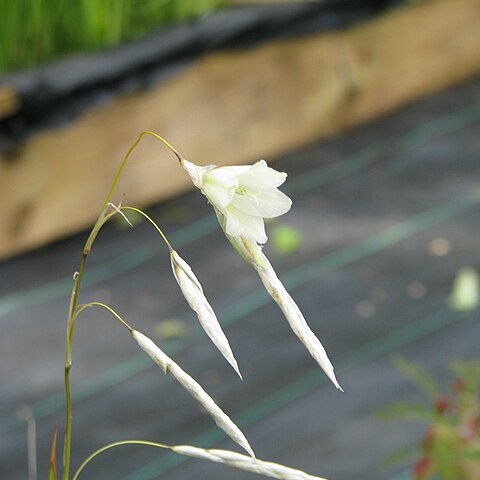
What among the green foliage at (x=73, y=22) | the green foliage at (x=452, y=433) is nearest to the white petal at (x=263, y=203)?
the green foliage at (x=452, y=433)

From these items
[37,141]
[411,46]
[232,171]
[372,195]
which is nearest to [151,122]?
[37,141]

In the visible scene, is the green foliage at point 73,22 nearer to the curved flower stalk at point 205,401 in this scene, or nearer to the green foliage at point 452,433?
the green foliage at point 452,433

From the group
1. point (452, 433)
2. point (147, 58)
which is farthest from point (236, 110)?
point (452, 433)

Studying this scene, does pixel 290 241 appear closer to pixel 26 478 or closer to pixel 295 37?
pixel 295 37

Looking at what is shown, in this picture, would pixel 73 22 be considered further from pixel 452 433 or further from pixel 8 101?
pixel 452 433

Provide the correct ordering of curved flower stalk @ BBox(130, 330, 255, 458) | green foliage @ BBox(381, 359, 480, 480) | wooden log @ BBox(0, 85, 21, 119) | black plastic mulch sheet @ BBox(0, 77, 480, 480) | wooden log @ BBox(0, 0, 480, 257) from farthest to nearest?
wooden log @ BBox(0, 0, 480, 257) → wooden log @ BBox(0, 85, 21, 119) → black plastic mulch sheet @ BBox(0, 77, 480, 480) → green foliage @ BBox(381, 359, 480, 480) → curved flower stalk @ BBox(130, 330, 255, 458)

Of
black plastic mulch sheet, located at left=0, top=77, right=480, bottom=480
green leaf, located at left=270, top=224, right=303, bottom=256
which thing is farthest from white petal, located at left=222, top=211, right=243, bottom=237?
green leaf, located at left=270, top=224, right=303, bottom=256

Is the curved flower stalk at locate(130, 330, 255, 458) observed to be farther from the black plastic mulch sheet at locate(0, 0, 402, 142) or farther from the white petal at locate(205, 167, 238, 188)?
the black plastic mulch sheet at locate(0, 0, 402, 142)
